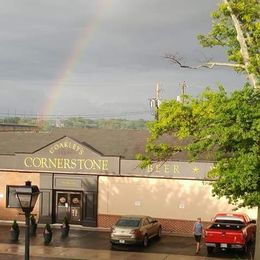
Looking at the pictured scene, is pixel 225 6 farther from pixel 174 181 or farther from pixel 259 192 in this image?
pixel 174 181

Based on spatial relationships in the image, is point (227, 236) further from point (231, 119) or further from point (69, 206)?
point (69, 206)

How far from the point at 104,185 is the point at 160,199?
148 inches

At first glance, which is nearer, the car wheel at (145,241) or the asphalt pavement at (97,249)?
the asphalt pavement at (97,249)

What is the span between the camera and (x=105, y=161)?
3472 centimetres

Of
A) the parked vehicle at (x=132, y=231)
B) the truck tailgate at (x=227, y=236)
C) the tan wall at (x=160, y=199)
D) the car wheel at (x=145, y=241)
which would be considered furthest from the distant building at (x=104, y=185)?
the truck tailgate at (x=227, y=236)

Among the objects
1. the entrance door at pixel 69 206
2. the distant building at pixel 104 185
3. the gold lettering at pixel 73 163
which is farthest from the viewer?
the entrance door at pixel 69 206

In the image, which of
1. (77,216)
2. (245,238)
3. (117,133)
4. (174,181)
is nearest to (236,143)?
(245,238)

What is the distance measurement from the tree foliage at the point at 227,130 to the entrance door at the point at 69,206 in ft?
55.7

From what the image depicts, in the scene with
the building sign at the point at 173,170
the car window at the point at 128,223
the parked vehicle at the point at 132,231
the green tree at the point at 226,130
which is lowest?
the parked vehicle at the point at 132,231

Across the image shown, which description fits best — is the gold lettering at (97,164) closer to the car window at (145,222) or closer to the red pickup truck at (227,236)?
the car window at (145,222)

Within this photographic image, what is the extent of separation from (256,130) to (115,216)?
18405mm

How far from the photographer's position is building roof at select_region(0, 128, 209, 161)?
37.1 metres

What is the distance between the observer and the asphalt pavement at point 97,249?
25.6m

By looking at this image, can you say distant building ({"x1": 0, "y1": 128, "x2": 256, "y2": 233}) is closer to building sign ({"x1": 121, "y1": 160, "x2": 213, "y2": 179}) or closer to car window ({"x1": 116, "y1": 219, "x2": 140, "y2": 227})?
building sign ({"x1": 121, "y1": 160, "x2": 213, "y2": 179})
